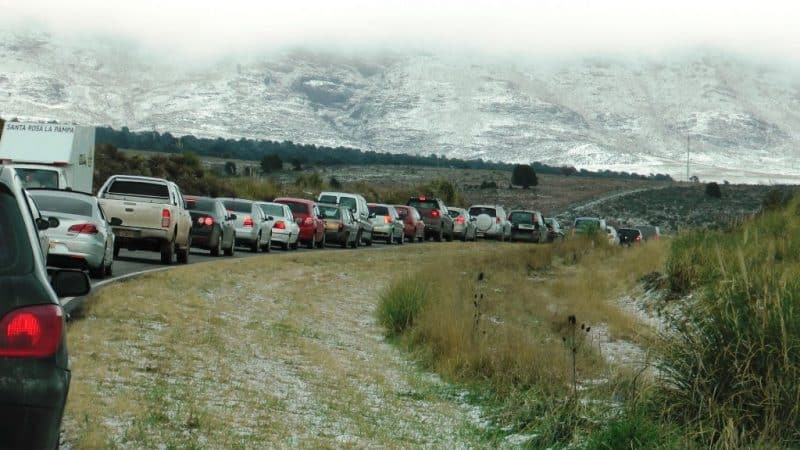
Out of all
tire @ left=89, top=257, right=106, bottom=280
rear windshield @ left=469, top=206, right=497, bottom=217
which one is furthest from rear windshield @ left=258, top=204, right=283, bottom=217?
rear windshield @ left=469, top=206, right=497, bottom=217

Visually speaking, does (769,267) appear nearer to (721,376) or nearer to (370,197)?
(721,376)

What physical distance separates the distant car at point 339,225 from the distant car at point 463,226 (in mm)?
14053

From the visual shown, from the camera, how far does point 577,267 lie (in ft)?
131

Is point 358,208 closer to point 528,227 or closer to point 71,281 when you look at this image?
point 528,227

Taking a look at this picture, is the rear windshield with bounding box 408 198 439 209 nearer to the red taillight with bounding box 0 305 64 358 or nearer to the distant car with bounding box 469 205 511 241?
the distant car with bounding box 469 205 511 241

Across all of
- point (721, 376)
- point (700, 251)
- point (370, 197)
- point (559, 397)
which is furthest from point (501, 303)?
point (370, 197)

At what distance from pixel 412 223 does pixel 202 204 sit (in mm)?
23464

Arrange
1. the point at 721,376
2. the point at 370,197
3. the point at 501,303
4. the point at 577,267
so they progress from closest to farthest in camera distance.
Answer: the point at 721,376 → the point at 501,303 → the point at 577,267 → the point at 370,197

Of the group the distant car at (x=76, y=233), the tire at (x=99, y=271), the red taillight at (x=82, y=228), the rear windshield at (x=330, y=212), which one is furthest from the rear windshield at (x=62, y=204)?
the rear windshield at (x=330, y=212)

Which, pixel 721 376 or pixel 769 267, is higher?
pixel 769 267

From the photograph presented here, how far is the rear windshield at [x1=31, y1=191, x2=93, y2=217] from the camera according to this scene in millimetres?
23328

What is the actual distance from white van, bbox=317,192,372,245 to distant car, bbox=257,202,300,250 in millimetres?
7010

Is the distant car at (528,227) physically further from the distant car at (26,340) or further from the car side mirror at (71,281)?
the distant car at (26,340)

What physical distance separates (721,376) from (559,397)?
1952 mm
